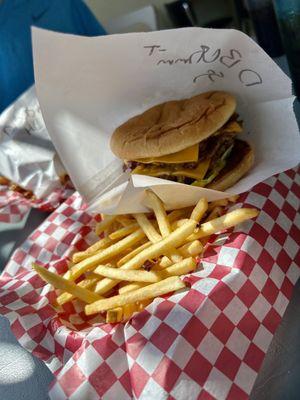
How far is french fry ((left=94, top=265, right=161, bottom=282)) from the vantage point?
1339mm

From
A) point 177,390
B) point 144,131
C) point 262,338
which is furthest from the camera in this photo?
point 144,131

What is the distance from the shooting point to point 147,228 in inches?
60.3

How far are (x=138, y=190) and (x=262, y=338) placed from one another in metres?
0.65

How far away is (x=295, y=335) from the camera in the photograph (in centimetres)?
126

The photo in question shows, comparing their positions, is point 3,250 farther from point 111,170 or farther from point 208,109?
point 208,109

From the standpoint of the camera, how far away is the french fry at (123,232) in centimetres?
158

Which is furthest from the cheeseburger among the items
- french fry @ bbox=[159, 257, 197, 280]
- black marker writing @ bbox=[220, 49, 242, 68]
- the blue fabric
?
the blue fabric

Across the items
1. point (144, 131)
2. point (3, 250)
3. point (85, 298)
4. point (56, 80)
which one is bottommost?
point (3, 250)

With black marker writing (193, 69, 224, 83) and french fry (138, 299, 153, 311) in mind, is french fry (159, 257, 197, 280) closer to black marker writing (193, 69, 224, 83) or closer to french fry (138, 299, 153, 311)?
french fry (138, 299, 153, 311)

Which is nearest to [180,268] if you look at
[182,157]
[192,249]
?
[192,249]

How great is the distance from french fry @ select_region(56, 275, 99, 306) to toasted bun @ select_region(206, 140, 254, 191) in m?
0.48

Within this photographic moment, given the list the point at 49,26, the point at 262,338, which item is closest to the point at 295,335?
the point at 262,338

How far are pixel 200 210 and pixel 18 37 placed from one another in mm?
2225

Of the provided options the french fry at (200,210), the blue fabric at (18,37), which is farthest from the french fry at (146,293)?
the blue fabric at (18,37)
